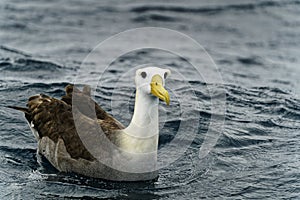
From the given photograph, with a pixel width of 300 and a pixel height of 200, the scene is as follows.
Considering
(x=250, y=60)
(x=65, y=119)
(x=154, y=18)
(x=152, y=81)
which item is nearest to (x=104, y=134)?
(x=65, y=119)

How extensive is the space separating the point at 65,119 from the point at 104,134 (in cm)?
86

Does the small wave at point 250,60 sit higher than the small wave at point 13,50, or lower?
higher

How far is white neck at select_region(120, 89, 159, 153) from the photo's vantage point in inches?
406

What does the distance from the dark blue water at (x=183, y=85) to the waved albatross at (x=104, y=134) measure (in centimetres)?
21

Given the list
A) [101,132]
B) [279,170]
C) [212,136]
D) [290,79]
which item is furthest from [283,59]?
[101,132]

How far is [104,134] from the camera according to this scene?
10.8 meters

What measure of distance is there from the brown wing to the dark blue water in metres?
0.47

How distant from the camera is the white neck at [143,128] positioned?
10.3 m

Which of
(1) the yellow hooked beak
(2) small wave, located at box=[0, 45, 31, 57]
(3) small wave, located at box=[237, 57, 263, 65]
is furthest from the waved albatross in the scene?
(3) small wave, located at box=[237, 57, 263, 65]

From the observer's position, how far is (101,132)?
1085 cm

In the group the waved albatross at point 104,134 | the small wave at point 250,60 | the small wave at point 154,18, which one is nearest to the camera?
the waved albatross at point 104,134

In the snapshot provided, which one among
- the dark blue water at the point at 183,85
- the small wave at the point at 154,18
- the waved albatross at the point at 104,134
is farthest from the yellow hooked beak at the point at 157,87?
the small wave at the point at 154,18

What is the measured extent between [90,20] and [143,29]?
1775 mm

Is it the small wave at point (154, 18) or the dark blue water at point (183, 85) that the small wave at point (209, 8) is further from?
the small wave at point (154, 18)
